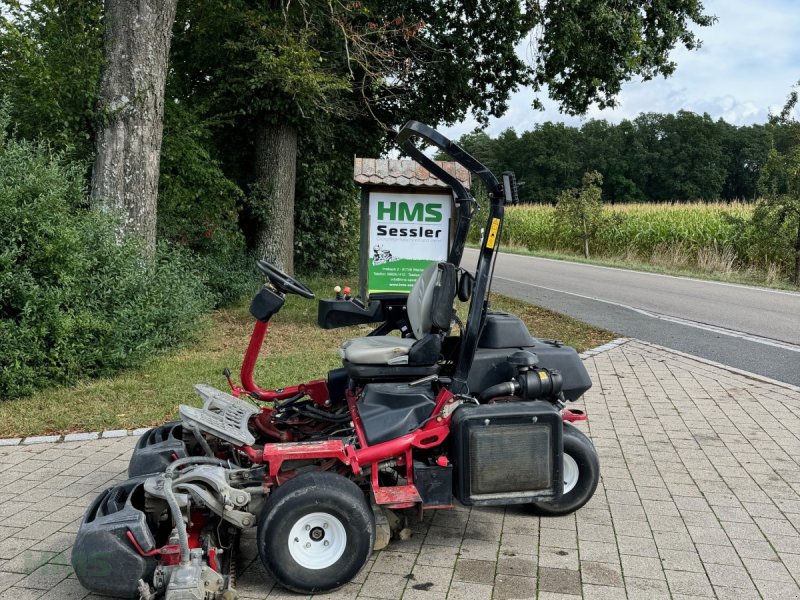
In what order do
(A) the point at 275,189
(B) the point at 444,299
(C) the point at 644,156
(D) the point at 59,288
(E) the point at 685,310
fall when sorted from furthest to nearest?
(C) the point at 644,156 < (A) the point at 275,189 < (E) the point at 685,310 < (D) the point at 59,288 < (B) the point at 444,299

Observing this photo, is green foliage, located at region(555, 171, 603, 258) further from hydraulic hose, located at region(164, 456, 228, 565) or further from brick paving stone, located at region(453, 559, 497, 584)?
hydraulic hose, located at region(164, 456, 228, 565)

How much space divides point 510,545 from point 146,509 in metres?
1.90

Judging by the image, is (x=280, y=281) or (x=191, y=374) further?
(x=191, y=374)

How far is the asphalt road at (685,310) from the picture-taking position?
9.69 m

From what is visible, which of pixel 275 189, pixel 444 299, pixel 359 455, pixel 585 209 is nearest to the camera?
pixel 359 455

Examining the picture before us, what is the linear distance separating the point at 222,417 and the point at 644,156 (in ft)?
227

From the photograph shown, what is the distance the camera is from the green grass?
623cm

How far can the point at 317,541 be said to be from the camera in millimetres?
3635

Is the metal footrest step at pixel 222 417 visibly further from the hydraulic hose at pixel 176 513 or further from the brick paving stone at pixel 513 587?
the brick paving stone at pixel 513 587

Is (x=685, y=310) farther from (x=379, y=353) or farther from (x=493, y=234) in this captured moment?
(x=379, y=353)

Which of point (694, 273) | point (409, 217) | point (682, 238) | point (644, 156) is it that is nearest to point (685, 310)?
point (409, 217)

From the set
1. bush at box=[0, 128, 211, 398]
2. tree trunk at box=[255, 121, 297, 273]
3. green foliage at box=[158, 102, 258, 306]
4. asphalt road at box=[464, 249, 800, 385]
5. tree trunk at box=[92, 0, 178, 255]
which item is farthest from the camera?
tree trunk at box=[255, 121, 297, 273]

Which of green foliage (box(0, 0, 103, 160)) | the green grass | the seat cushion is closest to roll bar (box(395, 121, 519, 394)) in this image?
the seat cushion

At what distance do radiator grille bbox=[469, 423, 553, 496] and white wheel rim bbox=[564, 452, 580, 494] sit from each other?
49cm
